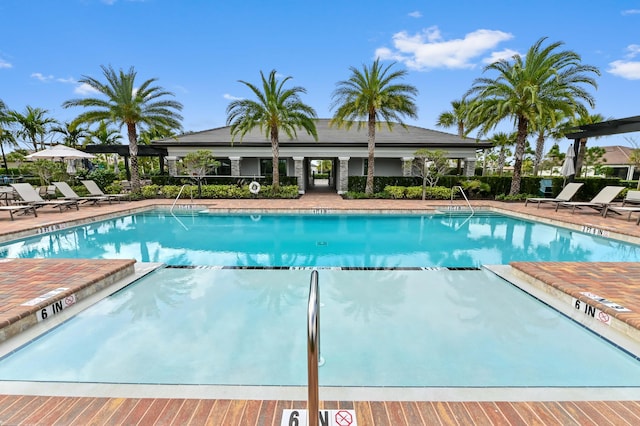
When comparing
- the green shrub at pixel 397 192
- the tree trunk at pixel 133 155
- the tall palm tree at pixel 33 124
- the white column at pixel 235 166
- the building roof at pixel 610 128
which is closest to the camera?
the building roof at pixel 610 128

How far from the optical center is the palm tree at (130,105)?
16.2 m

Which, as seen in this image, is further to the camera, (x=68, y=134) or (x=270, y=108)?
(x=68, y=134)

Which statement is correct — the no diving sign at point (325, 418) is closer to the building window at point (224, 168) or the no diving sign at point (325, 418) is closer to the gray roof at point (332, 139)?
the gray roof at point (332, 139)

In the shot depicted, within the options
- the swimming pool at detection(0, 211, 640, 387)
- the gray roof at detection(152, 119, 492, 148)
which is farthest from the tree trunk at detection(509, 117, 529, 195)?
the swimming pool at detection(0, 211, 640, 387)

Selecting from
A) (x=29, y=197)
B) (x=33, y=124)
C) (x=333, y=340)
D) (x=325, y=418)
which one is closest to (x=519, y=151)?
(x=333, y=340)

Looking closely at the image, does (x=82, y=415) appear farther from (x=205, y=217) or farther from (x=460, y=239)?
(x=205, y=217)

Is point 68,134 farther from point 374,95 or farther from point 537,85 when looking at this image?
point 537,85

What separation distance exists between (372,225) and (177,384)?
9.77 m

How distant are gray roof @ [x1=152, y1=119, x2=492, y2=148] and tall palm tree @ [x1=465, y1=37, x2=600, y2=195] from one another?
3.38 metres

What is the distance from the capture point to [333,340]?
3.82 m

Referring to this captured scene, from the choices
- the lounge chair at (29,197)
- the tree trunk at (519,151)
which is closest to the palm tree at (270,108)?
the lounge chair at (29,197)

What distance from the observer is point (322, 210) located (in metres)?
13.8

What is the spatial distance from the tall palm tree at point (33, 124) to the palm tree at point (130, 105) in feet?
61.0

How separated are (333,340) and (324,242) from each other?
5.50 m
